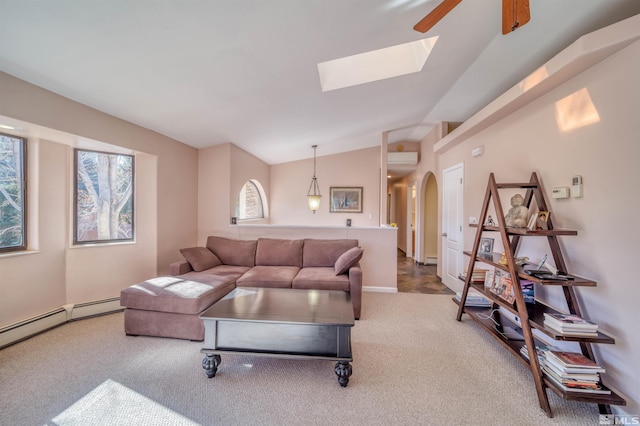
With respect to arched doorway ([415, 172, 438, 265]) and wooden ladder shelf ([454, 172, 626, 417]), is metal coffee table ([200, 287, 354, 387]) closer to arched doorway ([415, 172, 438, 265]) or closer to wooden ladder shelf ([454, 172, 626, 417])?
wooden ladder shelf ([454, 172, 626, 417])

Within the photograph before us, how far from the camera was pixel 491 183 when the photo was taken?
2510 millimetres

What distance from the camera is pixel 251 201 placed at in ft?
20.5

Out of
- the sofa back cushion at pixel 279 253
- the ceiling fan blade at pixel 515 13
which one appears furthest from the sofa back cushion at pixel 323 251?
the ceiling fan blade at pixel 515 13

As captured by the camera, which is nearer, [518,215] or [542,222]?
[542,222]

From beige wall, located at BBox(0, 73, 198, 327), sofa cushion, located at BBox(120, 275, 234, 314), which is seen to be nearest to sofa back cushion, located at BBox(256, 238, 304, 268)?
sofa cushion, located at BBox(120, 275, 234, 314)

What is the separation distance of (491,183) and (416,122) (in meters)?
2.75

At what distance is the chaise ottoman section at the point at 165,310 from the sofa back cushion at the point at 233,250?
119 cm

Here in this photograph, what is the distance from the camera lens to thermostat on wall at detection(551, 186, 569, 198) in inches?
80.6

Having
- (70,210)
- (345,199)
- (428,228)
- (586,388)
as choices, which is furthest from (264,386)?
(428,228)

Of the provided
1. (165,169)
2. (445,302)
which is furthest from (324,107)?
(445,302)

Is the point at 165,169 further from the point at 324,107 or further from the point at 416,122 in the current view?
the point at 416,122

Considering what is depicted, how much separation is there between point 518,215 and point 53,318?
4927 mm

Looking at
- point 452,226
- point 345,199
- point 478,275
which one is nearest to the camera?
point 478,275

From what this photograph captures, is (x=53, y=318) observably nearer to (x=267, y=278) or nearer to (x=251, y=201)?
(x=267, y=278)
